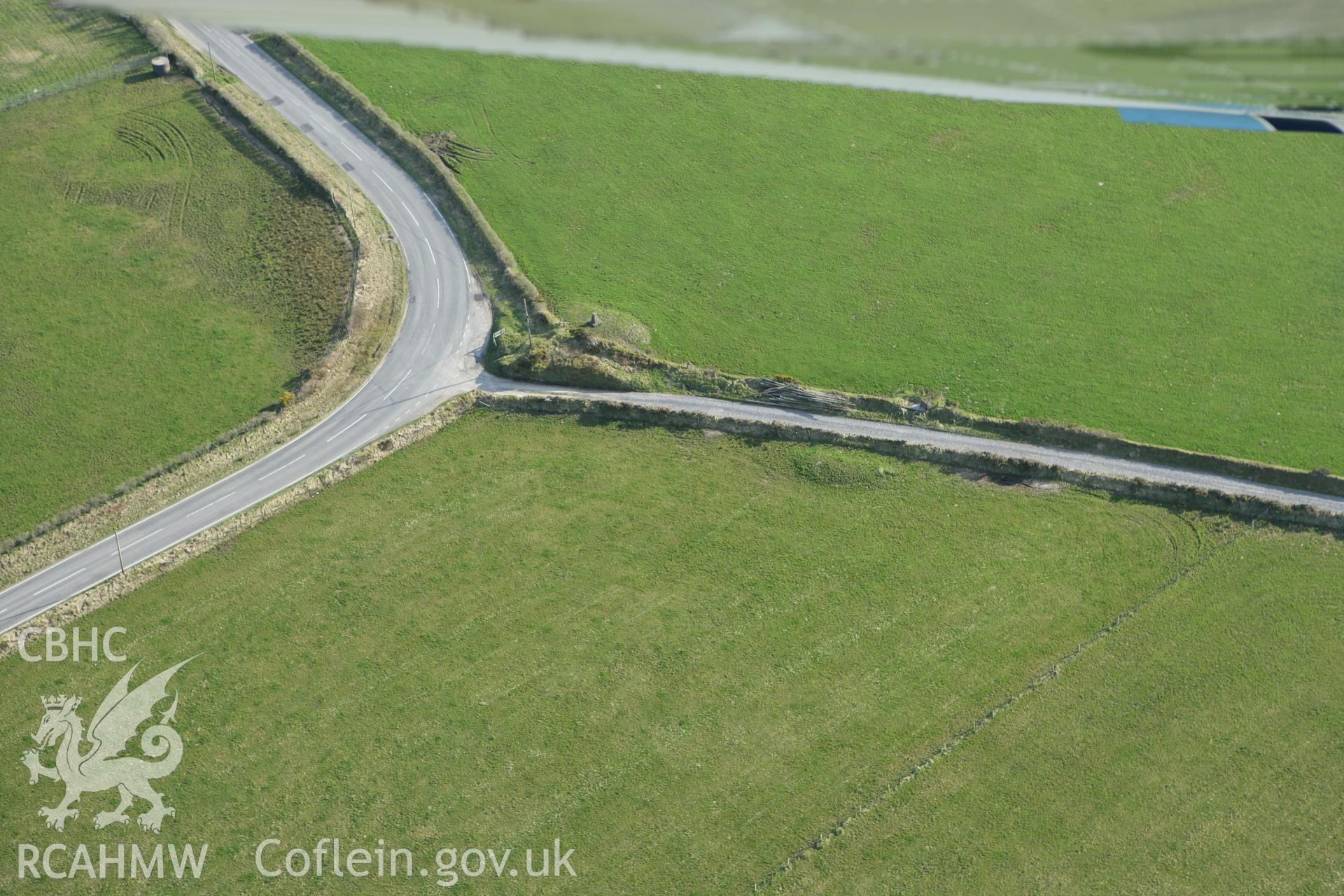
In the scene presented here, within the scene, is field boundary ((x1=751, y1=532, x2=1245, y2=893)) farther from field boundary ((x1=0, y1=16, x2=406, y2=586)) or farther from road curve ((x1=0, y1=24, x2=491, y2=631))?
field boundary ((x1=0, y1=16, x2=406, y2=586))

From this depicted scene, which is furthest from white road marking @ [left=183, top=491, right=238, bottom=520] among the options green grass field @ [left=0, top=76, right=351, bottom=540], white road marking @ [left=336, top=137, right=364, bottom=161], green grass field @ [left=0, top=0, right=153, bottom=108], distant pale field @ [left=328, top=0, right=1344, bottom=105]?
distant pale field @ [left=328, top=0, right=1344, bottom=105]

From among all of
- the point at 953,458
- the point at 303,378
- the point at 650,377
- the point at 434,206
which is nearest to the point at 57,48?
the point at 434,206

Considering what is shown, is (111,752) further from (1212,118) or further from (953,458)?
(1212,118)

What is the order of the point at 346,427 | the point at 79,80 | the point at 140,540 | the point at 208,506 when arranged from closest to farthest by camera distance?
the point at 140,540
the point at 208,506
the point at 346,427
the point at 79,80

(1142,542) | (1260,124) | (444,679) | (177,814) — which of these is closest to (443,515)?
(444,679)

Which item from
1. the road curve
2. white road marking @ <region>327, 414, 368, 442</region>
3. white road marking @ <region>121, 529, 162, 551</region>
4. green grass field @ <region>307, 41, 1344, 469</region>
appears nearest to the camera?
the road curve
